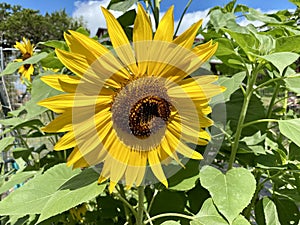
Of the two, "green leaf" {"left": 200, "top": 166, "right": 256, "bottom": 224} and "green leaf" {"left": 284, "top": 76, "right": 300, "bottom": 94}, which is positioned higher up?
"green leaf" {"left": 284, "top": 76, "right": 300, "bottom": 94}

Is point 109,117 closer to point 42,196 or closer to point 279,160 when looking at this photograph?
point 42,196

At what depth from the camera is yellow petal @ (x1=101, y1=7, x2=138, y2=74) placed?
420mm

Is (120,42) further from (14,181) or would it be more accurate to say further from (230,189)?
(14,181)

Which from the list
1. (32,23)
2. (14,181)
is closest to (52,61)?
(14,181)

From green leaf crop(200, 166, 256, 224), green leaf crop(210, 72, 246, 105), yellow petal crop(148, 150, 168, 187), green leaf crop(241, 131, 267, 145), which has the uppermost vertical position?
green leaf crop(210, 72, 246, 105)

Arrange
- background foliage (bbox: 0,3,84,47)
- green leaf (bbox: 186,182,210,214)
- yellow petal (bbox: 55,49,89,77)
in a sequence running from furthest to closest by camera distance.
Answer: background foliage (bbox: 0,3,84,47) → green leaf (bbox: 186,182,210,214) → yellow petal (bbox: 55,49,89,77)

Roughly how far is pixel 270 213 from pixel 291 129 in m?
0.18

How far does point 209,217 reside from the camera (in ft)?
1.66

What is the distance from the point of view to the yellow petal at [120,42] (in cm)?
42

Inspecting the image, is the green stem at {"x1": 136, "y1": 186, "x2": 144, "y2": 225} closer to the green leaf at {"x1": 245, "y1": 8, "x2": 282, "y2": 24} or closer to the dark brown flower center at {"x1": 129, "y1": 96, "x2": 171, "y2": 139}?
the dark brown flower center at {"x1": 129, "y1": 96, "x2": 171, "y2": 139}

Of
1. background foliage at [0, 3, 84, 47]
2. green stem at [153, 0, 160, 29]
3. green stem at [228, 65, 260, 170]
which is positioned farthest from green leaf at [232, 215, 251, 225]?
background foliage at [0, 3, 84, 47]

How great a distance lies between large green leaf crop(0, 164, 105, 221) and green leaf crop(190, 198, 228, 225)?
14cm

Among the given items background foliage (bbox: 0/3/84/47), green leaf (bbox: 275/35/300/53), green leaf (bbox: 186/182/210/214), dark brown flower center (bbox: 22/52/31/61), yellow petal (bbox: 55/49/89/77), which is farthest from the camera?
background foliage (bbox: 0/3/84/47)

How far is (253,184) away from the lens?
0.50 m
